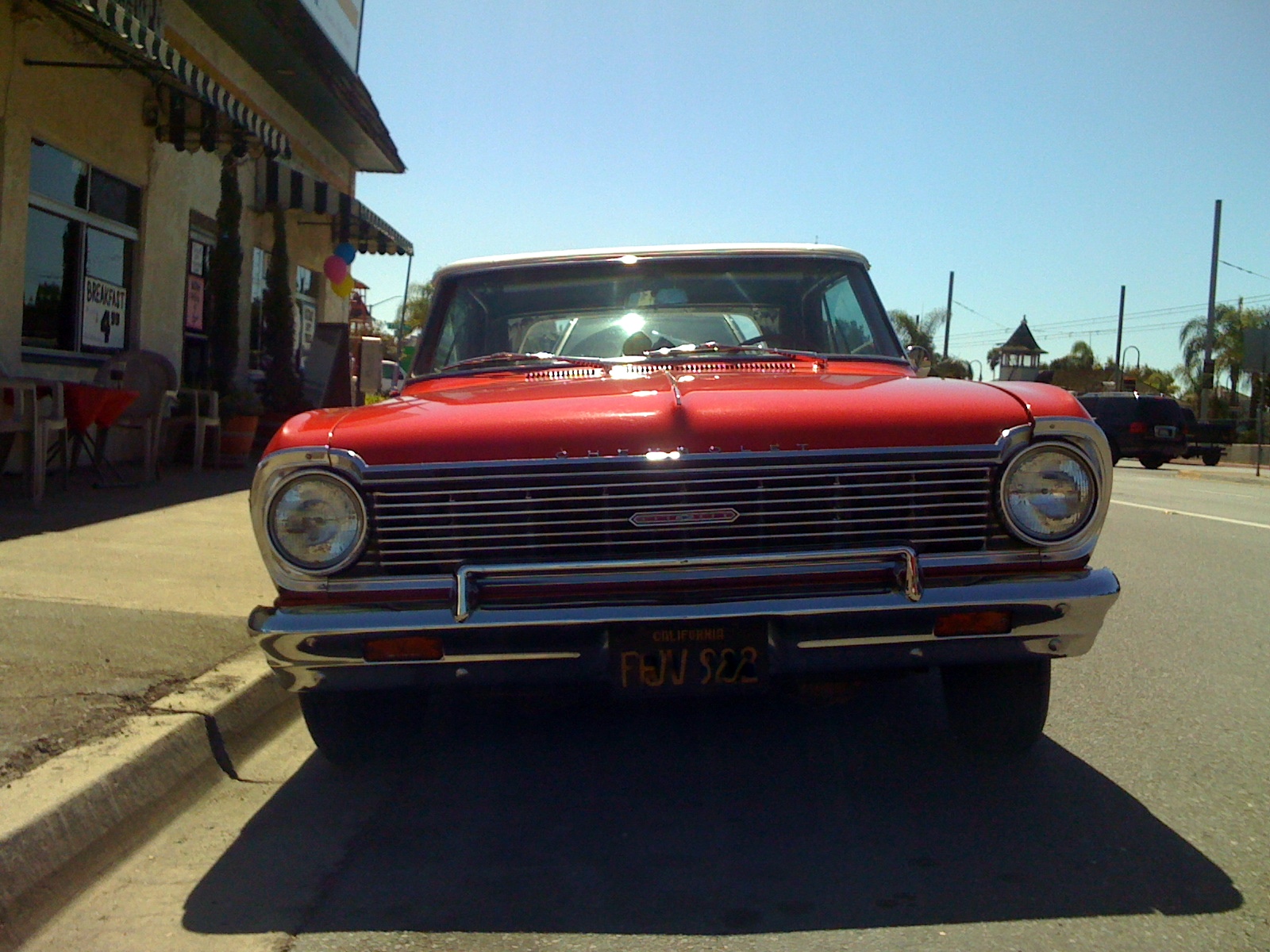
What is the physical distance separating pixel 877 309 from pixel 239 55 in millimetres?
10915

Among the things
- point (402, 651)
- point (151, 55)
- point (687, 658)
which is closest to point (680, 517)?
point (687, 658)

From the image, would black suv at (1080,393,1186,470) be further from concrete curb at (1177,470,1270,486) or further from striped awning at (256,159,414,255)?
striped awning at (256,159,414,255)

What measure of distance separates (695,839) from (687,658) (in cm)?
50

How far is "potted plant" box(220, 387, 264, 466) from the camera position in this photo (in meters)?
11.4

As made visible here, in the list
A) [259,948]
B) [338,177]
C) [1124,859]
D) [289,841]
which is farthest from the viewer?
[338,177]

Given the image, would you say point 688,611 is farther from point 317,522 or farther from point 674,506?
point 317,522

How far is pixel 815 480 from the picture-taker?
3.08 m

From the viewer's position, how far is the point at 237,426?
11.4 m

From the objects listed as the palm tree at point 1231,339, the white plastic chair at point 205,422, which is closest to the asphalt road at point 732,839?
the white plastic chair at point 205,422

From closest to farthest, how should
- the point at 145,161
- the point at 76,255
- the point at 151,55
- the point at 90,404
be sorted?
the point at 151,55 → the point at 90,404 → the point at 76,255 → the point at 145,161

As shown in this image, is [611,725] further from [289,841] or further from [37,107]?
[37,107]

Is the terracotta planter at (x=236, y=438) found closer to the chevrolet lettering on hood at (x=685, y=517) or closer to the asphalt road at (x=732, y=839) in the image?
the asphalt road at (x=732, y=839)

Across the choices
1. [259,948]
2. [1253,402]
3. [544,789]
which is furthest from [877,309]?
[1253,402]

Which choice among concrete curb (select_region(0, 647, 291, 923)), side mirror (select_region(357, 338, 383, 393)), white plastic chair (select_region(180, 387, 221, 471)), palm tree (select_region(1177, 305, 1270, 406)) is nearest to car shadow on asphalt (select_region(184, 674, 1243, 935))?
concrete curb (select_region(0, 647, 291, 923))
